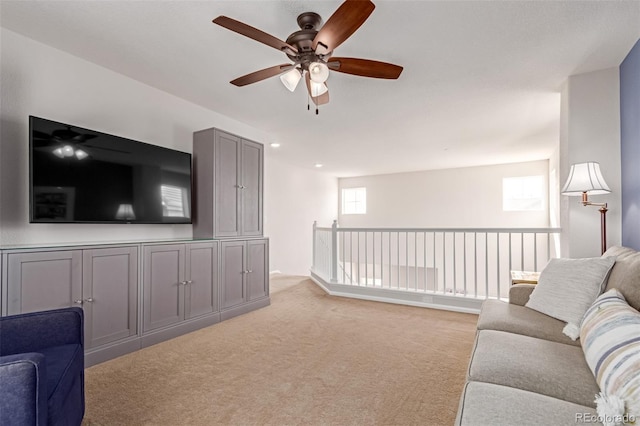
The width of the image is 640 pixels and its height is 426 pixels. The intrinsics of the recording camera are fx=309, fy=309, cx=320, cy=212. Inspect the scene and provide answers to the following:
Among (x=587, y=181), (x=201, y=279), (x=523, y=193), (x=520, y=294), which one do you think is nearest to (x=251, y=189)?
(x=201, y=279)

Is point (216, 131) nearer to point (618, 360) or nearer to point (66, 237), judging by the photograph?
point (66, 237)

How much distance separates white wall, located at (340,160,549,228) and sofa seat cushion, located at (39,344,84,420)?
7602 millimetres

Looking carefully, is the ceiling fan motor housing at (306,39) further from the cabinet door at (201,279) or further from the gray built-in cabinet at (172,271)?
the cabinet door at (201,279)

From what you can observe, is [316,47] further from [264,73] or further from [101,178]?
[101,178]

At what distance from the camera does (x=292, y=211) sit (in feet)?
23.6

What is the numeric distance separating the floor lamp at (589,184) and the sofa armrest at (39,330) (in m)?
3.48

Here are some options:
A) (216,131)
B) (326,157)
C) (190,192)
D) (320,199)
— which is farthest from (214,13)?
(320,199)

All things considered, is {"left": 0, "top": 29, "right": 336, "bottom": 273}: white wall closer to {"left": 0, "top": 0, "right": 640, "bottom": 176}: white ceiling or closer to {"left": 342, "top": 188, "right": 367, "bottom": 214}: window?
{"left": 0, "top": 0, "right": 640, "bottom": 176}: white ceiling

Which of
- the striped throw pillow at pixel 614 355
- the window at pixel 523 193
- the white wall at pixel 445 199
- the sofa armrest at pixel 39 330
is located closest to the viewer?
Result: the striped throw pillow at pixel 614 355

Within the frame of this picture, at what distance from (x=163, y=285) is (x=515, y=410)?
282 cm

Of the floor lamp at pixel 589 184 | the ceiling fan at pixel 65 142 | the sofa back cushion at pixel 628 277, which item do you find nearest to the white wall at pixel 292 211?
the ceiling fan at pixel 65 142

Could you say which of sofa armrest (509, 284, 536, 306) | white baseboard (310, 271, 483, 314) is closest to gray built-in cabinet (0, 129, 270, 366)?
white baseboard (310, 271, 483, 314)

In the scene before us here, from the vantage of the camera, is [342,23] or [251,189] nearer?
[342,23]

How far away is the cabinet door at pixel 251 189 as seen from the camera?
3.88 metres
